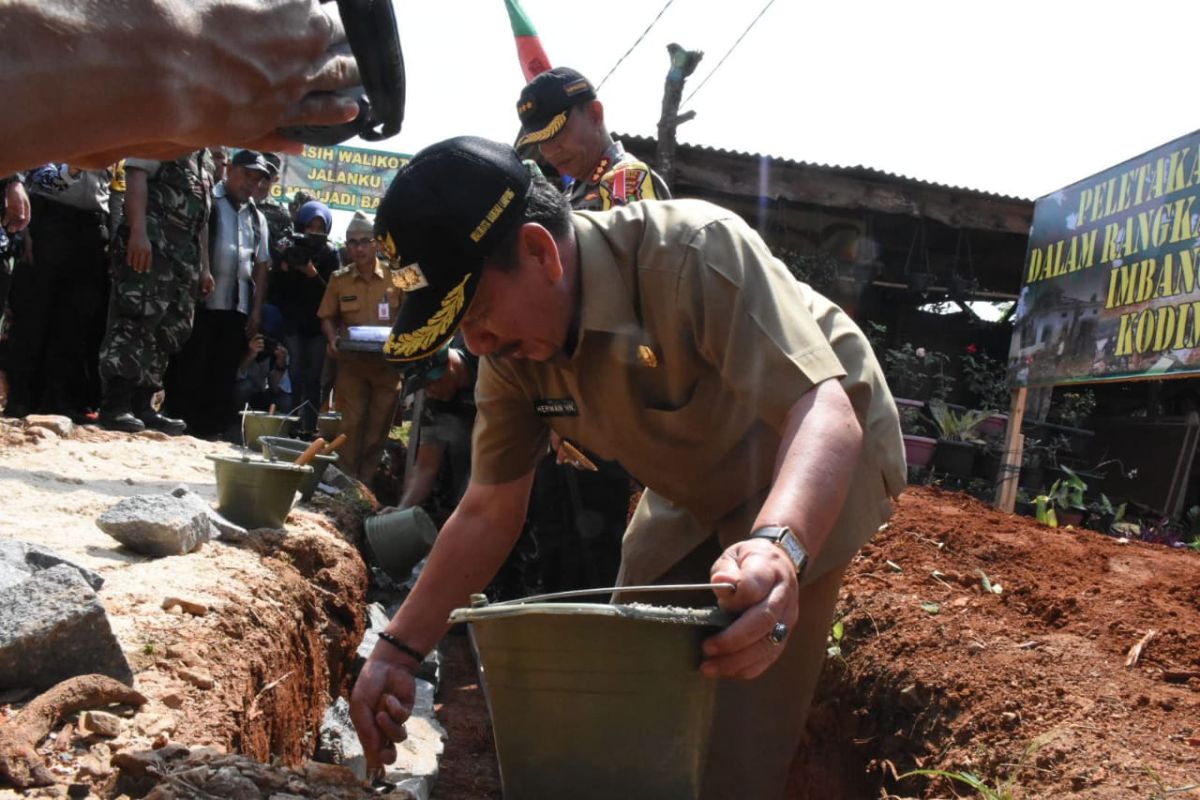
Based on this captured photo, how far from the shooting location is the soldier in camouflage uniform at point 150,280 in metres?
6.02

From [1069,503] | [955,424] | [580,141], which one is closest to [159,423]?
[580,141]

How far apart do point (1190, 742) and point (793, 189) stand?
9698 mm

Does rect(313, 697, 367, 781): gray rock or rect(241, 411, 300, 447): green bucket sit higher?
rect(241, 411, 300, 447): green bucket

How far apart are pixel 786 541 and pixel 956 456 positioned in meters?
7.91

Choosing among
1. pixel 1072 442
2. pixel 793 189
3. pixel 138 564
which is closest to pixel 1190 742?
pixel 138 564

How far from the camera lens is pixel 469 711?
5.56 metres

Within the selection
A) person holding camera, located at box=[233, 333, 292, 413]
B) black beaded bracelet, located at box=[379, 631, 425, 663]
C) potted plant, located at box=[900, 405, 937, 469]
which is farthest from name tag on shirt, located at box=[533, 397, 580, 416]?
potted plant, located at box=[900, 405, 937, 469]

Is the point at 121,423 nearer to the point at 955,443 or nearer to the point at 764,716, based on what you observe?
the point at 764,716

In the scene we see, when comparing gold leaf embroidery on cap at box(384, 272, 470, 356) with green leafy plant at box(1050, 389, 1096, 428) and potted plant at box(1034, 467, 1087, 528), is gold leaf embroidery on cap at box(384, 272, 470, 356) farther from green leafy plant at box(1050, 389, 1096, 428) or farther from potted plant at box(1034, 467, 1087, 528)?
green leafy plant at box(1050, 389, 1096, 428)

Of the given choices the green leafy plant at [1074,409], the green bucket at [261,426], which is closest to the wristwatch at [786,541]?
the green bucket at [261,426]

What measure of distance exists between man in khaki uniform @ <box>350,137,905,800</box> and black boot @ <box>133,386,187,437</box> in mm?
4644

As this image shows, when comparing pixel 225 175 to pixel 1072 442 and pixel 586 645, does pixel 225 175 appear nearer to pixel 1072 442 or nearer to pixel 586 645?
pixel 586 645

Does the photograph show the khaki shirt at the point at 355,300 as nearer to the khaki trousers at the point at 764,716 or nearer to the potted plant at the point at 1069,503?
the potted plant at the point at 1069,503

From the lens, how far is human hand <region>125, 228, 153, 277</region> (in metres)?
5.96
